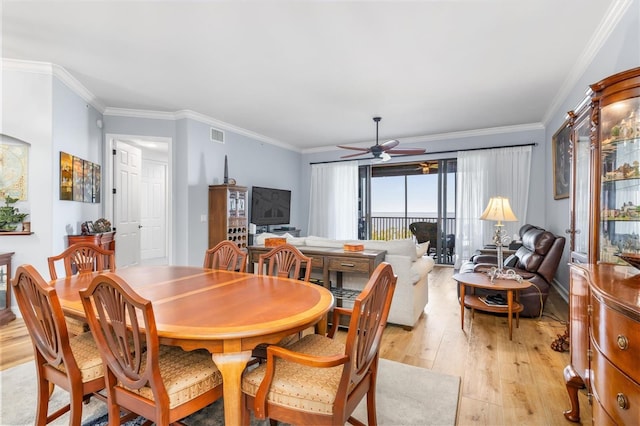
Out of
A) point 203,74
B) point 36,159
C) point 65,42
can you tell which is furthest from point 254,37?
point 36,159

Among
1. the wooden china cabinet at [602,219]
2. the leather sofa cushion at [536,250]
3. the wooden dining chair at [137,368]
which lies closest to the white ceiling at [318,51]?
the wooden china cabinet at [602,219]

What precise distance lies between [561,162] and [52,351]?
5.61 metres

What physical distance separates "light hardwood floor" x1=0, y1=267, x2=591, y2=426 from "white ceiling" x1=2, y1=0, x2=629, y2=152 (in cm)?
271

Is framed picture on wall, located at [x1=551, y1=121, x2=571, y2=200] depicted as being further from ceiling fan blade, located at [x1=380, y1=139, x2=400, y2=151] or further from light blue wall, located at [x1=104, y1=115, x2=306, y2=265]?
light blue wall, located at [x1=104, y1=115, x2=306, y2=265]

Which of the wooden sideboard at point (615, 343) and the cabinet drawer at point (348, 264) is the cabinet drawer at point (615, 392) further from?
the cabinet drawer at point (348, 264)

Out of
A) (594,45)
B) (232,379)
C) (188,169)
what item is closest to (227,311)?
(232,379)

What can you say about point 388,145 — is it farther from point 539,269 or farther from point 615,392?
point 615,392

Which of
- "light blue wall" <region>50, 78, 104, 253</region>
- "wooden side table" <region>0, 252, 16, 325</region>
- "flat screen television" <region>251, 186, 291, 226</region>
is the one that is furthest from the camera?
"flat screen television" <region>251, 186, 291, 226</region>

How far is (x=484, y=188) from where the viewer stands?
5.98 m

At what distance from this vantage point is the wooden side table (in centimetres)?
328

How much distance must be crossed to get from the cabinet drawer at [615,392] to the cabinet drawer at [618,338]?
0.11 ft

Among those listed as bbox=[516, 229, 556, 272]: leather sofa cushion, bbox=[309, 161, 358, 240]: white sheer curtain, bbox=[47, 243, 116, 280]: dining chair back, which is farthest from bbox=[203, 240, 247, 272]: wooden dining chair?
bbox=[309, 161, 358, 240]: white sheer curtain

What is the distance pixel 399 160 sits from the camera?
6953 millimetres

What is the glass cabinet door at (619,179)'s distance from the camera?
1.73m
